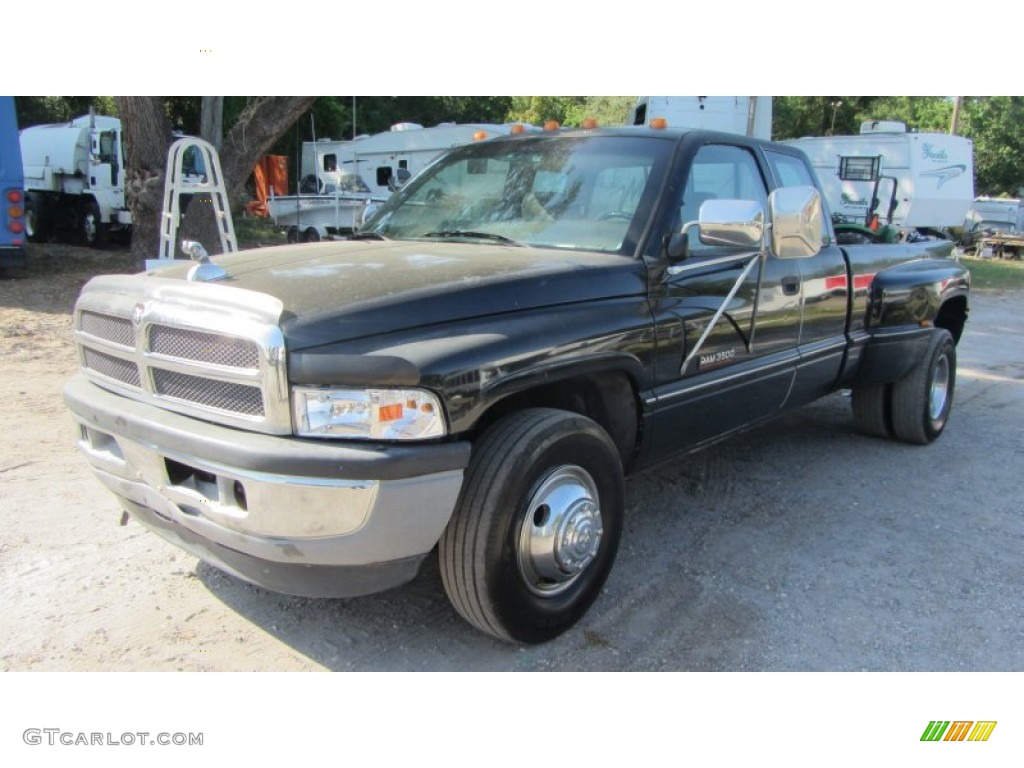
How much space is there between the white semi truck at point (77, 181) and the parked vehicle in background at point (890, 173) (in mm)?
15497

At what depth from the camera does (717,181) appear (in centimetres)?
396

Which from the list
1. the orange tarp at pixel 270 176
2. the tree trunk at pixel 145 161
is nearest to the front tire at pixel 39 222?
the orange tarp at pixel 270 176

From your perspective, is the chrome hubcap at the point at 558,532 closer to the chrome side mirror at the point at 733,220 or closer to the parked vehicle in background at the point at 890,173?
the chrome side mirror at the point at 733,220

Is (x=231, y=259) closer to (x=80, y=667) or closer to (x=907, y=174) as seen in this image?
(x=80, y=667)

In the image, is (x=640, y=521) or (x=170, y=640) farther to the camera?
(x=640, y=521)

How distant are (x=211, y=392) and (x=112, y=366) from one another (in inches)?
27.1

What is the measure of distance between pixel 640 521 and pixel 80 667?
2555 millimetres

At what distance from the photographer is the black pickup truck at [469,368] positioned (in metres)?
2.44

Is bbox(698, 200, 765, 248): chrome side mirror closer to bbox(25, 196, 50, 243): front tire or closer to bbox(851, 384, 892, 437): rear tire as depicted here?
bbox(851, 384, 892, 437): rear tire

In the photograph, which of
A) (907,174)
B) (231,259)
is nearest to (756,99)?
(907,174)

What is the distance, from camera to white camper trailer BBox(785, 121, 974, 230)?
18.9 meters

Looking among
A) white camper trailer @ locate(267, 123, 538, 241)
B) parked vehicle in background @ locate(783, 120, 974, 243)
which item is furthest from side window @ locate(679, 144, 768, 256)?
parked vehicle in background @ locate(783, 120, 974, 243)

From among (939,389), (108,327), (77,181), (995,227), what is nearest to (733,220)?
(108,327)

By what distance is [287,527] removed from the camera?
2.43 metres
